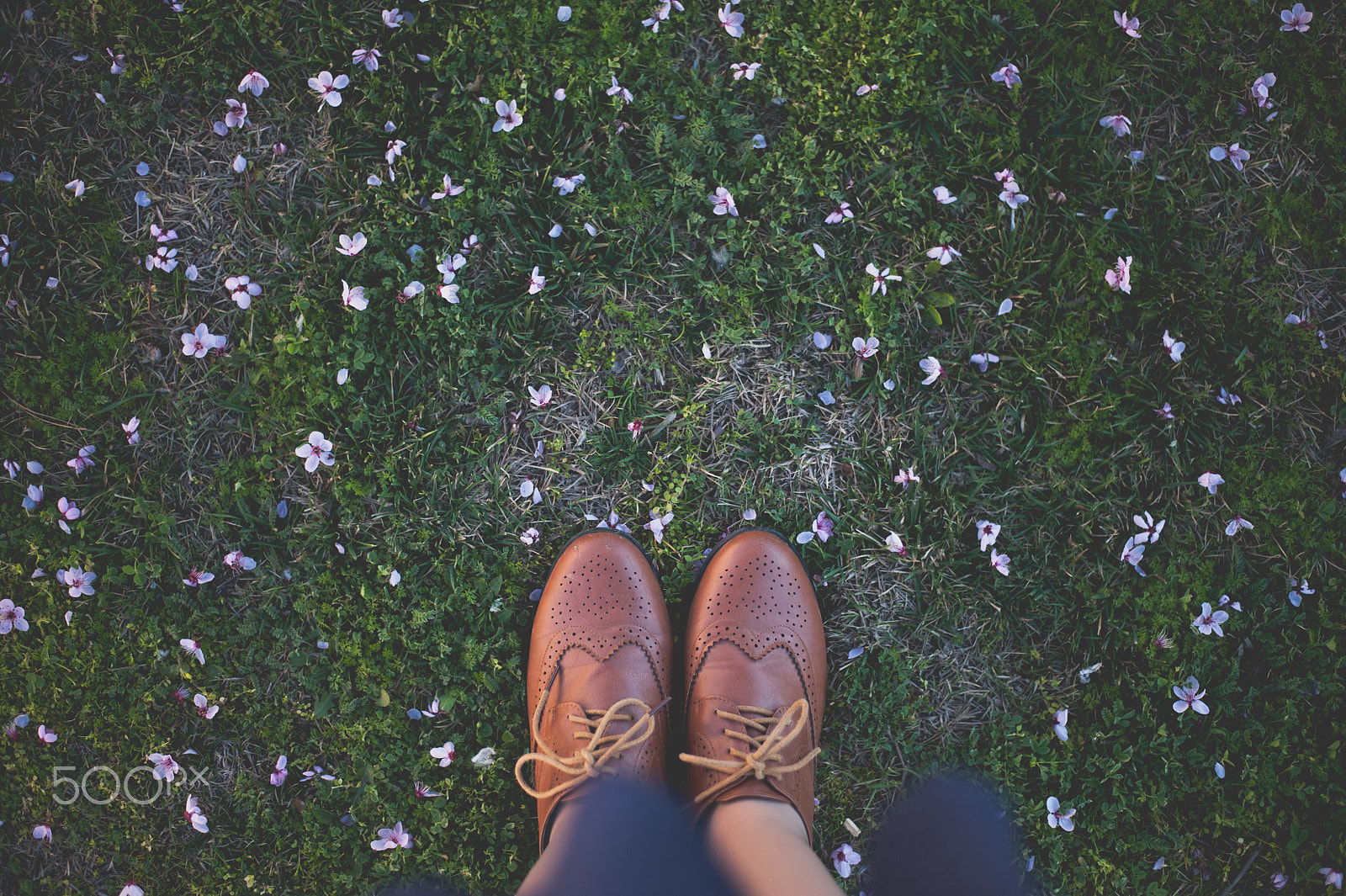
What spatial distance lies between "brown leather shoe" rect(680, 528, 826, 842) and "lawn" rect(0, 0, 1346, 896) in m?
0.12

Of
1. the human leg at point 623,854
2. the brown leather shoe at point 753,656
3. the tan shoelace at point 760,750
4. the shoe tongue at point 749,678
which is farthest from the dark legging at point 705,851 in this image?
the shoe tongue at point 749,678

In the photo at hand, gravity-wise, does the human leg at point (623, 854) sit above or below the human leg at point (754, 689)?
below

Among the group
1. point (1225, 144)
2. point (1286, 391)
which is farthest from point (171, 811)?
point (1225, 144)

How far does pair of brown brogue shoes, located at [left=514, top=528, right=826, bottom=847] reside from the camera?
2.28 meters

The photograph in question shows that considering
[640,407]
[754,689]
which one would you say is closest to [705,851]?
[754,689]

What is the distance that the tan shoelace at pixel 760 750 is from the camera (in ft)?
7.12

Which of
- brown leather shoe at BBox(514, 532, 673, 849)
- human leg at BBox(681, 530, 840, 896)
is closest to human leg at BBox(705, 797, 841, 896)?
human leg at BBox(681, 530, 840, 896)

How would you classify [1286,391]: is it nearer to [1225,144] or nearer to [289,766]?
[1225,144]

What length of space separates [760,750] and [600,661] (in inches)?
22.9

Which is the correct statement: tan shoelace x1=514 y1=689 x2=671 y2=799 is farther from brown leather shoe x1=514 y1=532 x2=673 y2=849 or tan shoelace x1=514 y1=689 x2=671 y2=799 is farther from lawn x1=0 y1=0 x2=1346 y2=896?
lawn x1=0 y1=0 x2=1346 y2=896

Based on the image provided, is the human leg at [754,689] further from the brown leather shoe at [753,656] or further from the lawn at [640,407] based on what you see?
the lawn at [640,407]

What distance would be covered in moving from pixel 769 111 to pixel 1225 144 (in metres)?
1.66

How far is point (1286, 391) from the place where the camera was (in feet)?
8.39

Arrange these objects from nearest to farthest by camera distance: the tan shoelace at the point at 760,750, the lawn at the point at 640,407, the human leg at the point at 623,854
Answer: the human leg at the point at 623,854, the tan shoelace at the point at 760,750, the lawn at the point at 640,407
